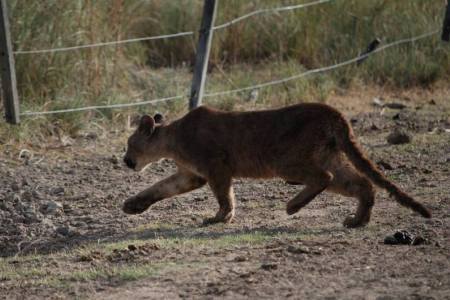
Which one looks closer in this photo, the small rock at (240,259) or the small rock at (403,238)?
the small rock at (240,259)

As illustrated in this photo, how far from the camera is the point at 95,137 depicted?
11648mm

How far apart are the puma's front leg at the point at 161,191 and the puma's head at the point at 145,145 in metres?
0.41

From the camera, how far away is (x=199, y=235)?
25.6 ft

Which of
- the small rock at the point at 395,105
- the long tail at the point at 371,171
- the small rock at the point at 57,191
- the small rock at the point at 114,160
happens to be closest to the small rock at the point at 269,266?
the long tail at the point at 371,171

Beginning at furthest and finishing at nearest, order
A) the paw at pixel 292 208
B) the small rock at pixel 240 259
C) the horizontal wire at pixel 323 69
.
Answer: the horizontal wire at pixel 323 69 → the paw at pixel 292 208 → the small rock at pixel 240 259

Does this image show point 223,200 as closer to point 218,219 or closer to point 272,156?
point 218,219

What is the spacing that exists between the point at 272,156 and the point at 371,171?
806mm

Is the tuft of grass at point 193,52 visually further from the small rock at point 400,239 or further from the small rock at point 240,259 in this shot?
the small rock at point 400,239

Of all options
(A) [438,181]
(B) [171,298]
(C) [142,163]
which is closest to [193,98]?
(C) [142,163]

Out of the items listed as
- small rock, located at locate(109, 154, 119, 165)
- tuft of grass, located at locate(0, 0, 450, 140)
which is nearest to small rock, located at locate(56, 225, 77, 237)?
small rock, located at locate(109, 154, 119, 165)

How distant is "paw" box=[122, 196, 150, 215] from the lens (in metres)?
8.63

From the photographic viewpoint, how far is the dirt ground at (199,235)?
637cm

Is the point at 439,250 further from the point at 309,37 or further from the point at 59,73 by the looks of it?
the point at 309,37

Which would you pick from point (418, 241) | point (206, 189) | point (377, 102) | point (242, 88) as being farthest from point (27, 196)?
point (377, 102)
